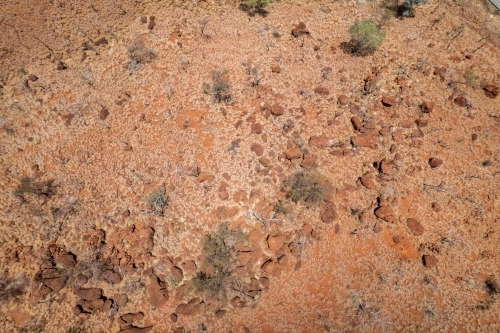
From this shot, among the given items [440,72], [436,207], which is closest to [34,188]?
[436,207]

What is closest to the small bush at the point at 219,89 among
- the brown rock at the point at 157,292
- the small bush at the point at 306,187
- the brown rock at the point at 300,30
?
the brown rock at the point at 300,30

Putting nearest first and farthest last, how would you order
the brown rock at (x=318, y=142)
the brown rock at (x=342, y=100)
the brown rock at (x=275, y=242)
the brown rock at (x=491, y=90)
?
the brown rock at (x=275, y=242) → the brown rock at (x=318, y=142) → the brown rock at (x=342, y=100) → the brown rock at (x=491, y=90)

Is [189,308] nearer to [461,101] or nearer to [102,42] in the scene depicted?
[102,42]

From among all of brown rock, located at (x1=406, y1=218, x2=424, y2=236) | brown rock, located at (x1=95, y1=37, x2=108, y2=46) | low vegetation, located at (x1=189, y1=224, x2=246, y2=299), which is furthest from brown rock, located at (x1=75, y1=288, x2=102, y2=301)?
brown rock, located at (x1=406, y1=218, x2=424, y2=236)

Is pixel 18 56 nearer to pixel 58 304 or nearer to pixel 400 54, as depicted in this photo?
pixel 58 304

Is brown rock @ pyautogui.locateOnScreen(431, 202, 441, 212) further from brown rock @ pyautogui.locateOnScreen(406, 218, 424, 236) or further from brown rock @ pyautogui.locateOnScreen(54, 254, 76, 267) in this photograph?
brown rock @ pyautogui.locateOnScreen(54, 254, 76, 267)

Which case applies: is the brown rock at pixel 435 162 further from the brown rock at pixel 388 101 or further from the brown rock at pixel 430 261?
the brown rock at pixel 430 261

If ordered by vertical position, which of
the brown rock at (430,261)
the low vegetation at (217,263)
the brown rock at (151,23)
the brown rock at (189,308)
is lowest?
the brown rock at (189,308)
